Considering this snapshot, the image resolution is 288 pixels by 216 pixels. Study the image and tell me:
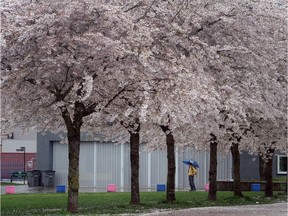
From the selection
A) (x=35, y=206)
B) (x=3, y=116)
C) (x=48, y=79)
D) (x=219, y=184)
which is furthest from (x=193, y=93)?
(x=219, y=184)

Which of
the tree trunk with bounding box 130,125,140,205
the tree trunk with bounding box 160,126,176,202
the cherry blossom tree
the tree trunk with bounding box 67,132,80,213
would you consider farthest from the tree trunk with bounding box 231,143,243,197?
the cherry blossom tree

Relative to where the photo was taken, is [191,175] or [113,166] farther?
[113,166]

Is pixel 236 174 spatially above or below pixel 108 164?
below

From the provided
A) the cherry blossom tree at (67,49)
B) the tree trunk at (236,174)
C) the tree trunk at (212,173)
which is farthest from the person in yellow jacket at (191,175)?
the cherry blossom tree at (67,49)

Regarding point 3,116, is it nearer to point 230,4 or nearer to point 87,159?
point 230,4

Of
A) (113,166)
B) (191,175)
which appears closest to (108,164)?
(113,166)

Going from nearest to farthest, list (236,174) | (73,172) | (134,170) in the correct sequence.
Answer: (73,172), (134,170), (236,174)

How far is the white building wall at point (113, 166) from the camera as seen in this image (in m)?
41.5

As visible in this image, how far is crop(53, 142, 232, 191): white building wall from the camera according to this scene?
41.5 meters

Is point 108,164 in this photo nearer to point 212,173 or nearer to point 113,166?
point 113,166

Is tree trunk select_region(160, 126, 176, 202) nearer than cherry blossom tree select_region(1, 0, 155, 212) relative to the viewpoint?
No

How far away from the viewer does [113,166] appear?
4175 cm

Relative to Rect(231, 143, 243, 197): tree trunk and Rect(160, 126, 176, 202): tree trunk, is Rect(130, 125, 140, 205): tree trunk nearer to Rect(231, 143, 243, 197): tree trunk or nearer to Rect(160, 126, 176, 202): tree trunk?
Rect(160, 126, 176, 202): tree trunk

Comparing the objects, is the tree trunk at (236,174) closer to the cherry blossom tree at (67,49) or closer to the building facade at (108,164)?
the cherry blossom tree at (67,49)
